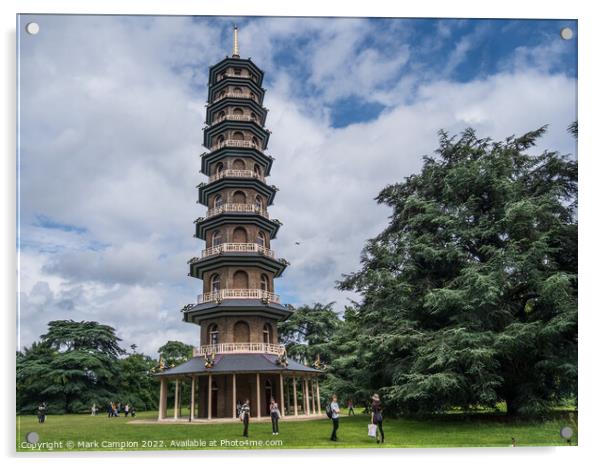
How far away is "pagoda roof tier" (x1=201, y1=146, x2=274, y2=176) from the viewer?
23094mm

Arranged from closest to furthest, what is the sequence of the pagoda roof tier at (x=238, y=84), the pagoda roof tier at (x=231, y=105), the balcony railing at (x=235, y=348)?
1. the balcony railing at (x=235, y=348)
2. the pagoda roof tier at (x=238, y=84)
3. the pagoda roof tier at (x=231, y=105)

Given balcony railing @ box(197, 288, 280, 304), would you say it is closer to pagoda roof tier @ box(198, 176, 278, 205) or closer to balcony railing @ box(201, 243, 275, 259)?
balcony railing @ box(201, 243, 275, 259)

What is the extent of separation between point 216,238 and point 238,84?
21.8 feet

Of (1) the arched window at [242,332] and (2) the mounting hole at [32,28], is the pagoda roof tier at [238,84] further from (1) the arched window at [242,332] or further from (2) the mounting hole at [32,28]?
(2) the mounting hole at [32,28]

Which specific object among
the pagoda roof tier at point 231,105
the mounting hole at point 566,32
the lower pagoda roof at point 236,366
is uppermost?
the pagoda roof tier at point 231,105

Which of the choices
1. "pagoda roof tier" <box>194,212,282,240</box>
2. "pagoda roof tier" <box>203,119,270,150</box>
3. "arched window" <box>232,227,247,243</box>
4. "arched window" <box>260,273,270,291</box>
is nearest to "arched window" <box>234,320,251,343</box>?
"arched window" <box>260,273,270,291</box>

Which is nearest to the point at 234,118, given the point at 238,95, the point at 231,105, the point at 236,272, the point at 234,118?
the point at 234,118

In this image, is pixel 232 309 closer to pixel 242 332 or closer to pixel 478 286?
pixel 242 332

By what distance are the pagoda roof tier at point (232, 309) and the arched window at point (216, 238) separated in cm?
262

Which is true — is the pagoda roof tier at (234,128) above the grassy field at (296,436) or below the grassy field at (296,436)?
above

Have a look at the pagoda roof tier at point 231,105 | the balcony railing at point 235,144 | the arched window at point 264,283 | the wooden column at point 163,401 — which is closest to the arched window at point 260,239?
the arched window at point 264,283

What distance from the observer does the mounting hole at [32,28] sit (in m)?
11.0

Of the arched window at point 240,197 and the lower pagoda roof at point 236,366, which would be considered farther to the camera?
the arched window at point 240,197

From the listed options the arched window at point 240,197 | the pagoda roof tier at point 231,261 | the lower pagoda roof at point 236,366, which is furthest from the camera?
A: the arched window at point 240,197
